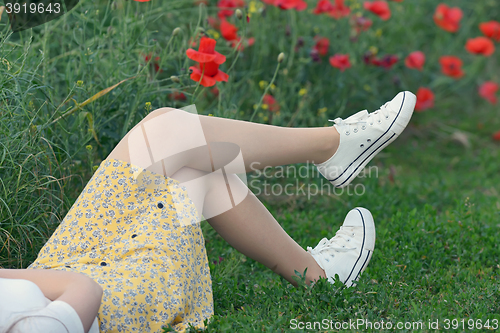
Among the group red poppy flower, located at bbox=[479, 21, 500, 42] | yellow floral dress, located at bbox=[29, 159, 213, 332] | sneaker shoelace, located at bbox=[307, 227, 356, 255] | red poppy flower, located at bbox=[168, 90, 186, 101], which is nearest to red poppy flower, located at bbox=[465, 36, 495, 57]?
red poppy flower, located at bbox=[479, 21, 500, 42]

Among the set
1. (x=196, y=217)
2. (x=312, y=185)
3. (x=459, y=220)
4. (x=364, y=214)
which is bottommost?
(x=312, y=185)

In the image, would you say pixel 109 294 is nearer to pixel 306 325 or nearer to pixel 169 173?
pixel 169 173

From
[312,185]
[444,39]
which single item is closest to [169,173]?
[312,185]

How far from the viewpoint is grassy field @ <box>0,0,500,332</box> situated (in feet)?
5.08

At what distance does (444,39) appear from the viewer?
3.74 metres

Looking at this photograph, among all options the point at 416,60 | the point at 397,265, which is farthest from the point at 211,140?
the point at 416,60

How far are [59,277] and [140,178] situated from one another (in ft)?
1.09

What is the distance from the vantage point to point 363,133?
1622 millimetres

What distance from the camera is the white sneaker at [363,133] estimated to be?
1621mm

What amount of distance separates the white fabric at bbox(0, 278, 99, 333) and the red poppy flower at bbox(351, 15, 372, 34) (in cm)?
237

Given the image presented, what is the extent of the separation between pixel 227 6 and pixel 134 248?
1.64 metres

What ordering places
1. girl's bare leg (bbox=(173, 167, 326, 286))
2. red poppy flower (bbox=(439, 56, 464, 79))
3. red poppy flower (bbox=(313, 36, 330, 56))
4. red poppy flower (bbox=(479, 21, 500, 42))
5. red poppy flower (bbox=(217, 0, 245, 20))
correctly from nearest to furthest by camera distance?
girl's bare leg (bbox=(173, 167, 326, 286))
red poppy flower (bbox=(217, 0, 245, 20))
red poppy flower (bbox=(313, 36, 330, 56))
red poppy flower (bbox=(439, 56, 464, 79))
red poppy flower (bbox=(479, 21, 500, 42))

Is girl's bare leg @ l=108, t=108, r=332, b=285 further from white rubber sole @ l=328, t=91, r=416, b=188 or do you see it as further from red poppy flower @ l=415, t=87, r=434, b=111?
red poppy flower @ l=415, t=87, r=434, b=111

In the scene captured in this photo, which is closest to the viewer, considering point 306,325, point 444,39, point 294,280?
point 306,325
